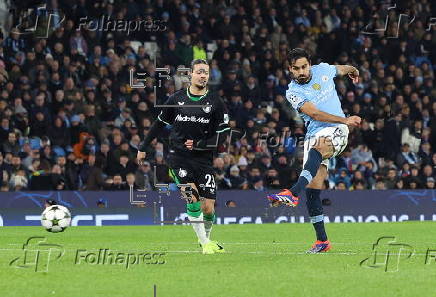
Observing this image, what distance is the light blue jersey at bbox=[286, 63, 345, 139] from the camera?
1195cm

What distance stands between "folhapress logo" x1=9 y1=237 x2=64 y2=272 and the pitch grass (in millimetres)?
107

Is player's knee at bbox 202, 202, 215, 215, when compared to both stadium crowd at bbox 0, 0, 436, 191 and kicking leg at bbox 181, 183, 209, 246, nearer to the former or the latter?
kicking leg at bbox 181, 183, 209, 246

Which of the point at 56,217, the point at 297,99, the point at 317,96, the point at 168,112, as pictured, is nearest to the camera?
the point at 297,99

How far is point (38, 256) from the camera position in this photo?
11.6 m

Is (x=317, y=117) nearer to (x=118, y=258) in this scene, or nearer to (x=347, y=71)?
(x=347, y=71)

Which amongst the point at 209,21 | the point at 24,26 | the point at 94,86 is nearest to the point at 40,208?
the point at 94,86

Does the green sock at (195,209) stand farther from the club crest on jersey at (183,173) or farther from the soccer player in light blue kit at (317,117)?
the soccer player in light blue kit at (317,117)

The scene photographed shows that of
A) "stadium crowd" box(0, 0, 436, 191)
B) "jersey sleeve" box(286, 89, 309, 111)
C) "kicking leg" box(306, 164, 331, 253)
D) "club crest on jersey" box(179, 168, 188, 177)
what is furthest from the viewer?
"stadium crowd" box(0, 0, 436, 191)

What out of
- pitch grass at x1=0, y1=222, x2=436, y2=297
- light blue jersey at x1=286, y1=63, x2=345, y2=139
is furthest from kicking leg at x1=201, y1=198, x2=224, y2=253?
light blue jersey at x1=286, y1=63, x2=345, y2=139

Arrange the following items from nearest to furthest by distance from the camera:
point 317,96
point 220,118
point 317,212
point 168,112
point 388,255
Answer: point 388,255 → point 317,96 → point 317,212 → point 220,118 → point 168,112

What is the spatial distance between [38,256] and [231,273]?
277cm

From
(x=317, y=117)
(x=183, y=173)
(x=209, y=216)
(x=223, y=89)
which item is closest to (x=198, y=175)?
(x=183, y=173)

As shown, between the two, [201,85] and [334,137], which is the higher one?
[201,85]

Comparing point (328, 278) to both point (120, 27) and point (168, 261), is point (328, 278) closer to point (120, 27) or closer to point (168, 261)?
point (168, 261)
